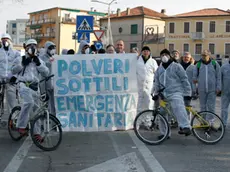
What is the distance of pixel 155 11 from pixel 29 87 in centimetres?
7970

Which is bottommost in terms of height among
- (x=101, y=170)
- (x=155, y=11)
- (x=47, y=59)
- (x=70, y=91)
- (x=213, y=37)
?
(x=101, y=170)

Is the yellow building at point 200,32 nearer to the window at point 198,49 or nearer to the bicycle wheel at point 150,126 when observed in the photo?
the window at point 198,49

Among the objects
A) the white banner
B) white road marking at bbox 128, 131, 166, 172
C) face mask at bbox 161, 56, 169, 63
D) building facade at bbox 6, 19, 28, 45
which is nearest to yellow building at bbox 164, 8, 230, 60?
the white banner

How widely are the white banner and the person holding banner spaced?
433 millimetres

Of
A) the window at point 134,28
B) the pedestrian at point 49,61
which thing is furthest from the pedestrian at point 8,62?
the window at point 134,28

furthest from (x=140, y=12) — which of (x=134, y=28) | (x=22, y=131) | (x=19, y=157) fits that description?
(x=19, y=157)

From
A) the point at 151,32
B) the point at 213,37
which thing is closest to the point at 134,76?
the point at 213,37

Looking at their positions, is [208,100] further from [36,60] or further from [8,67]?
[8,67]

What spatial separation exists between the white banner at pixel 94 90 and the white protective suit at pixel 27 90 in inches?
49.1

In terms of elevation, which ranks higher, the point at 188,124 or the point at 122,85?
the point at 122,85

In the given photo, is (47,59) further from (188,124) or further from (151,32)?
(151,32)

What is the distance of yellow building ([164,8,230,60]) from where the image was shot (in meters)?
63.8

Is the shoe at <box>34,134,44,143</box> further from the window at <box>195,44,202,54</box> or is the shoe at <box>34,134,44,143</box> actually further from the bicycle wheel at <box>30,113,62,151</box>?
the window at <box>195,44,202,54</box>

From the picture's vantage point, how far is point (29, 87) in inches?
296
